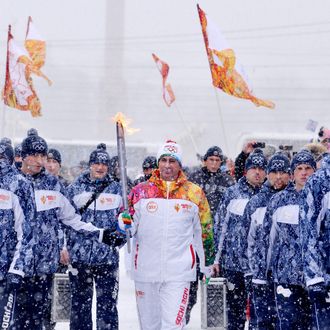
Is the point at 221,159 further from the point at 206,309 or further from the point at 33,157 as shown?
the point at 33,157

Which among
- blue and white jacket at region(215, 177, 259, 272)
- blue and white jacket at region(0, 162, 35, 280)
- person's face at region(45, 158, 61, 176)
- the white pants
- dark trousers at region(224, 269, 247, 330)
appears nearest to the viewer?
blue and white jacket at region(0, 162, 35, 280)

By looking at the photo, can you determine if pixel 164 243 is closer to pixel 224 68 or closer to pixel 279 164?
pixel 279 164

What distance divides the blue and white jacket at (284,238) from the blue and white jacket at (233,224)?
1442mm

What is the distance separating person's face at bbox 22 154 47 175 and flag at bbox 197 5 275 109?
5.05 meters

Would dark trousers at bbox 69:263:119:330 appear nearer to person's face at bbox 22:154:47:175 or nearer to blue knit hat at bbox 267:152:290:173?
person's face at bbox 22:154:47:175

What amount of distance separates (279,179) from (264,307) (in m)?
1.07

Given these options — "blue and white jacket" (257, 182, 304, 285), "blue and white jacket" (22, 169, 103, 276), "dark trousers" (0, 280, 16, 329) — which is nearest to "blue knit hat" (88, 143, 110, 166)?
"blue and white jacket" (22, 169, 103, 276)

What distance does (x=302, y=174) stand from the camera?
6.57 meters

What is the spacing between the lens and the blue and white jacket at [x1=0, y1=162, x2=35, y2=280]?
6070mm

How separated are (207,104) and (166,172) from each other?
10436 cm

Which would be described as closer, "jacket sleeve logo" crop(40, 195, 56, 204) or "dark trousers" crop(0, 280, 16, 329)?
"dark trousers" crop(0, 280, 16, 329)

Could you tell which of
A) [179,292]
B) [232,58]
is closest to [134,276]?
[179,292]

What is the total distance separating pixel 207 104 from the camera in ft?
363

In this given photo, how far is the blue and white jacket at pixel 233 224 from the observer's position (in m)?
8.27
